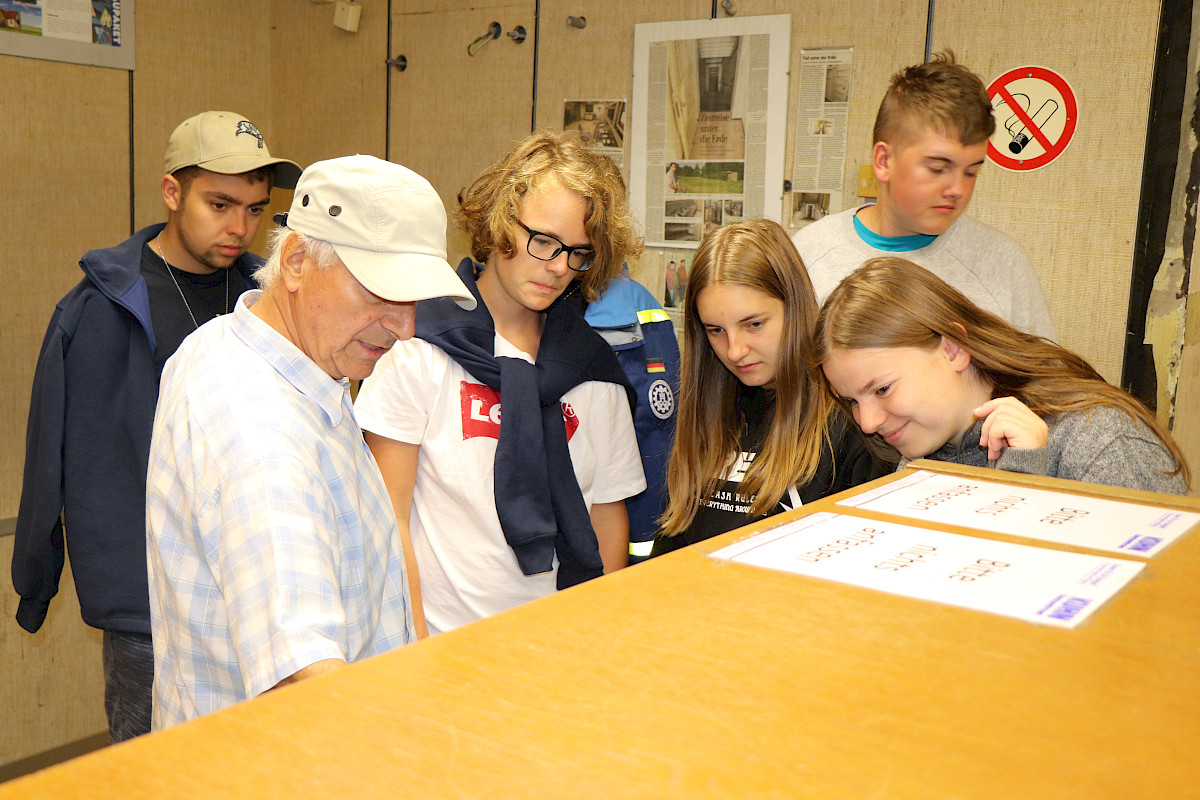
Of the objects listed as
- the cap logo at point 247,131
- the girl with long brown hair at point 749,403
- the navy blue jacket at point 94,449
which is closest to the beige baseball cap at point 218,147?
the cap logo at point 247,131

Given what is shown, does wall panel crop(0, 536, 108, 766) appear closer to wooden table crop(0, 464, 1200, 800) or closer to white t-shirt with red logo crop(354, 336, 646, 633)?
white t-shirt with red logo crop(354, 336, 646, 633)

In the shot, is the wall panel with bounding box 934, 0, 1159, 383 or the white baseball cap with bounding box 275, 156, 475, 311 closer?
the white baseball cap with bounding box 275, 156, 475, 311

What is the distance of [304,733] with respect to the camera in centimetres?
48

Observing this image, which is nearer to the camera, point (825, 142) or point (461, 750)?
point (461, 750)

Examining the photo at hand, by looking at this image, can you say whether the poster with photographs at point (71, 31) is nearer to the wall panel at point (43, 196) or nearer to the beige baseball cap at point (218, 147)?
the wall panel at point (43, 196)

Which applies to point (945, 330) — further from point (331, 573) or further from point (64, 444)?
point (64, 444)

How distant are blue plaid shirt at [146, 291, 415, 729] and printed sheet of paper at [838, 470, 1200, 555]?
1.90 ft

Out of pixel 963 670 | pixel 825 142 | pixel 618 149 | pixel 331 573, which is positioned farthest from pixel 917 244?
pixel 963 670

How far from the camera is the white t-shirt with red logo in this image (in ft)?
6.09

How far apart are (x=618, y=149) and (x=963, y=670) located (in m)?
2.87

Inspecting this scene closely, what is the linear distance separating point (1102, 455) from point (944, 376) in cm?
29

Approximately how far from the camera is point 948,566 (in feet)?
2.62

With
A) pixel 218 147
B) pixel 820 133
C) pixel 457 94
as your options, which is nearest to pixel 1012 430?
pixel 820 133

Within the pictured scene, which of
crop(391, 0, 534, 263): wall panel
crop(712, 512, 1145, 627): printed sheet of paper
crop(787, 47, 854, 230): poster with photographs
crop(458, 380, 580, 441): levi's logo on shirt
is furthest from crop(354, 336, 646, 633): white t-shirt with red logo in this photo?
crop(391, 0, 534, 263): wall panel
